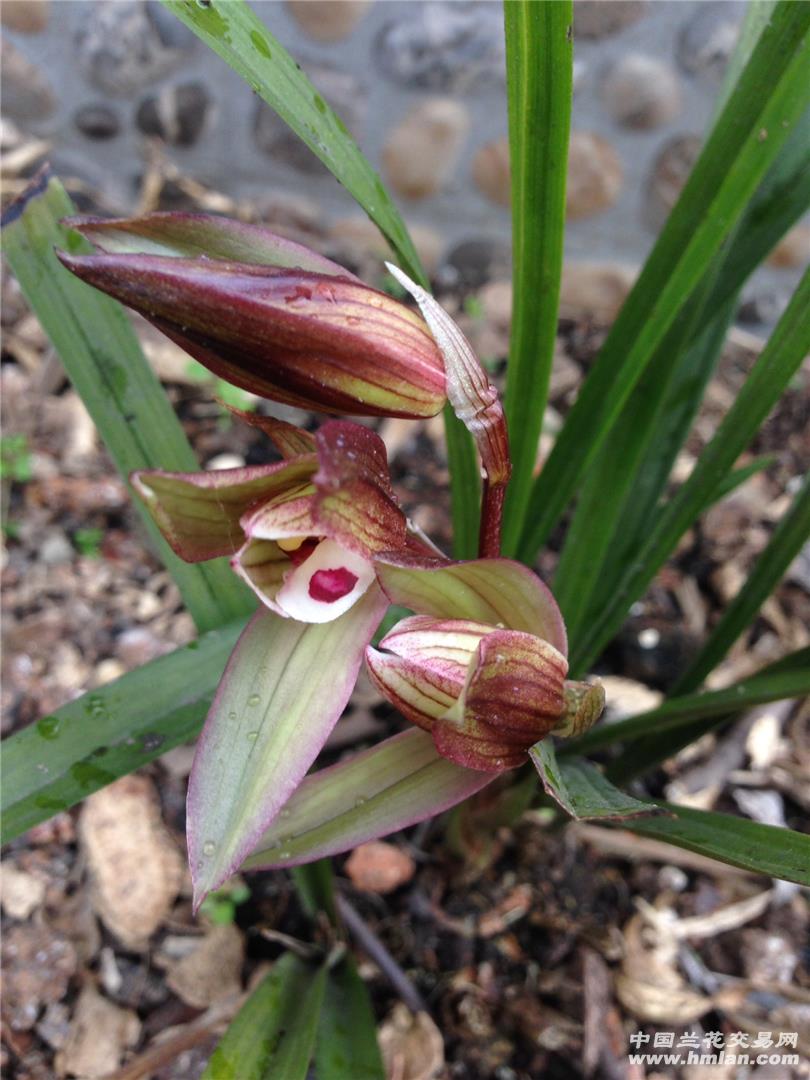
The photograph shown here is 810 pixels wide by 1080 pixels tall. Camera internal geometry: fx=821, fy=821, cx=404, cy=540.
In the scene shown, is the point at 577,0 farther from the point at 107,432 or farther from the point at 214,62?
the point at 107,432

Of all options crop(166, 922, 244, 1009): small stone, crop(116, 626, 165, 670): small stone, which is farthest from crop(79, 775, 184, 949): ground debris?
crop(116, 626, 165, 670): small stone

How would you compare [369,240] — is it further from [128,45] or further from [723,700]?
[723,700]

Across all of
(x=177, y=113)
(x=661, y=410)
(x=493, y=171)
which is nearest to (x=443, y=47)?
(x=493, y=171)

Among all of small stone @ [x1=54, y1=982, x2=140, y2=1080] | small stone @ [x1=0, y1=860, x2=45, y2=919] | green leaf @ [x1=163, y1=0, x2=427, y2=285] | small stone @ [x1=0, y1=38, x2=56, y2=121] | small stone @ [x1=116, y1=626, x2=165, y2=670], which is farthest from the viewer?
small stone @ [x1=0, y1=38, x2=56, y2=121]

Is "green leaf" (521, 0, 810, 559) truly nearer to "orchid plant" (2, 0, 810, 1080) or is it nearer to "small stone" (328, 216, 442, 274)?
"orchid plant" (2, 0, 810, 1080)

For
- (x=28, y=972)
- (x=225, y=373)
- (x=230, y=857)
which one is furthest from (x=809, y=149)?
(x=28, y=972)

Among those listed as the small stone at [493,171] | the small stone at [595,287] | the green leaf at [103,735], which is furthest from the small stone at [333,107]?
the green leaf at [103,735]
